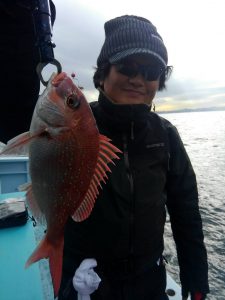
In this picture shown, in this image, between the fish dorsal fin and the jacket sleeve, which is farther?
the jacket sleeve

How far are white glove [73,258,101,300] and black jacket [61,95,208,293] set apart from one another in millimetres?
161

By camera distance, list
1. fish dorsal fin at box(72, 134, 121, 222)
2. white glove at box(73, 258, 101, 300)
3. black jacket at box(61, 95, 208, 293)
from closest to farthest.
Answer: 1. fish dorsal fin at box(72, 134, 121, 222)
2. white glove at box(73, 258, 101, 300)
3. black jacket at box(61, 95, 208, 293)

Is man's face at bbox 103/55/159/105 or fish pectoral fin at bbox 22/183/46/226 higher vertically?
man's face at bbox 103/55/159/105

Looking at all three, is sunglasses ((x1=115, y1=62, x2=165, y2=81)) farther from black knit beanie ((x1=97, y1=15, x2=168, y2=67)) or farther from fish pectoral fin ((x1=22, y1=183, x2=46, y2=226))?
fish pectoral fin ((x1=22, y1=183, x2=46, y2=226))

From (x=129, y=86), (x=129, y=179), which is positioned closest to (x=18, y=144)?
(x=129, y=179)

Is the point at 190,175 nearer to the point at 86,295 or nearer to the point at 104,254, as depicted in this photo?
the point at 104,254

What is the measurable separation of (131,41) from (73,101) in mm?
1193

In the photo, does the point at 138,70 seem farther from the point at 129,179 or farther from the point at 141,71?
the point at 129,179

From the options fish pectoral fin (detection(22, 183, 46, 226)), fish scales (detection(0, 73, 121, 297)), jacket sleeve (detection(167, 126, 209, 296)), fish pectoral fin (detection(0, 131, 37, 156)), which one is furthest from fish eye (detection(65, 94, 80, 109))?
jacket sleeve (detection(167, 126, 209, 296))

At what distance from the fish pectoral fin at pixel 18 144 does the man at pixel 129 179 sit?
1.00 meters

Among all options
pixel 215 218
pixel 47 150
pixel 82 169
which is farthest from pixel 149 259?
pixel 215 218

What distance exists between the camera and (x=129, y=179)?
2.32 metres

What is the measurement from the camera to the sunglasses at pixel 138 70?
7.69ft

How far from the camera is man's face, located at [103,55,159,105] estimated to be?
92.7 inches
